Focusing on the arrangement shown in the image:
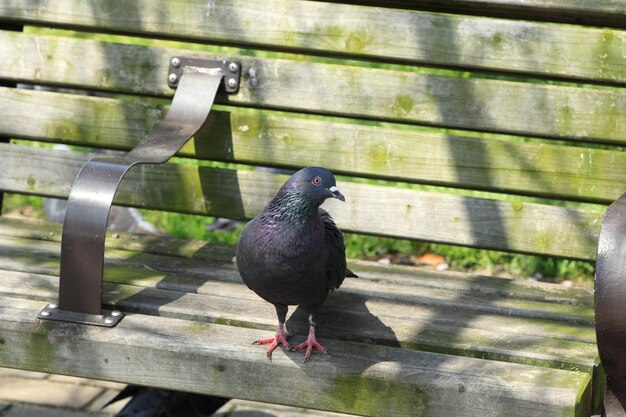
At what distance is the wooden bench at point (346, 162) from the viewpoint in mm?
2750

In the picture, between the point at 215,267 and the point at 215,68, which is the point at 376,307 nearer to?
the point at 215,267

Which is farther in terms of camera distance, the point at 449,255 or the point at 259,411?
the point at 449,255

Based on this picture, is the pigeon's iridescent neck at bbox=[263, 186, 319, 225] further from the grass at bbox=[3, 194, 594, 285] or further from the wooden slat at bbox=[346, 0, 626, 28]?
the grass at bbox=[3, 194, 594, 285]

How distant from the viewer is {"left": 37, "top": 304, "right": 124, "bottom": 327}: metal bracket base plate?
109 inches

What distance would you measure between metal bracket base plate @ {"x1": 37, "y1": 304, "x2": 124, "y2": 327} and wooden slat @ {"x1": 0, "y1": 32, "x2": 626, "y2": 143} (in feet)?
3.55

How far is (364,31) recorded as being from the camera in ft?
11.3

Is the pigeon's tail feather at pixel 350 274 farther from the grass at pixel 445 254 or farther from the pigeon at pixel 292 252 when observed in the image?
the grass at pixel 445 254

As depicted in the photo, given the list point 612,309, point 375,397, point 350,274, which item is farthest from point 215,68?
point 612,309

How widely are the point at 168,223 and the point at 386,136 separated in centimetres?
218

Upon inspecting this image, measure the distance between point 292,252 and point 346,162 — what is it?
90 centimetres

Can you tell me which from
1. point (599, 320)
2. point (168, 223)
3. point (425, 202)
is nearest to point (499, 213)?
point (425, 202)

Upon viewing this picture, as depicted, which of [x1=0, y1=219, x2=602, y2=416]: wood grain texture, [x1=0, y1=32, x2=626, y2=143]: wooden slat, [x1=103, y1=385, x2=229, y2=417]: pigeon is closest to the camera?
[x1=0, y1=219, x2=602, y2=416]: wood grain texture

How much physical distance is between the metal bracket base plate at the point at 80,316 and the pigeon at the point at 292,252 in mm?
383

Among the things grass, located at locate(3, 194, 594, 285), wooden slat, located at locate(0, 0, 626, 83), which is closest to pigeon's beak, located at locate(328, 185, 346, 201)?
wooden slat, located at locate(0, 0, 626, 83)
